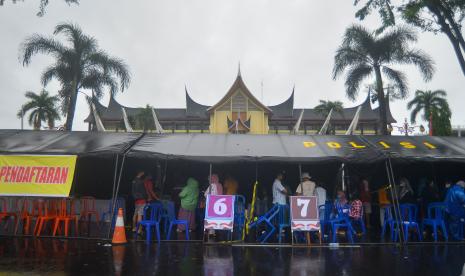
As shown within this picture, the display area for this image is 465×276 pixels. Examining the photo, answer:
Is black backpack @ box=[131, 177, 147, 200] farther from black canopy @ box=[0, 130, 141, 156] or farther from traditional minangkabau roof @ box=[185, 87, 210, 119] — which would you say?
traditional minangkabau roof @ box=[185, 87, 210, 119]

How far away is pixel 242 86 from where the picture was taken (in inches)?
1415

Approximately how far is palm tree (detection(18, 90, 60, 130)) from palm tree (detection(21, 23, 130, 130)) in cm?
1811

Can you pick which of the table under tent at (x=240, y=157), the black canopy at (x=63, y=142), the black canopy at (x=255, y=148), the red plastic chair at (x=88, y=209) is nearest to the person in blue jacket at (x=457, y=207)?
the table under tent at (x=240, y=157)

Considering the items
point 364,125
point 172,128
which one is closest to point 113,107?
point 172,128

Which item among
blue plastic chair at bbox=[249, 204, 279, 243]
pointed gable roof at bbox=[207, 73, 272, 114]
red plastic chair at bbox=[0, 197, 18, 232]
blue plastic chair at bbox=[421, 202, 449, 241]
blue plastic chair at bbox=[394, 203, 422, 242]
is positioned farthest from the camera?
pointed gable roof at bbox=[207, 73, 272, 114]

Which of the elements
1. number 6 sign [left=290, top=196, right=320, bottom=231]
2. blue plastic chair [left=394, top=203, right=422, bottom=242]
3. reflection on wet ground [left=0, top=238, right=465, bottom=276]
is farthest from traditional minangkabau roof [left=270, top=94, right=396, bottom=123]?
reflection on wet ground [left=0, top=238, right=465, bottom=276]

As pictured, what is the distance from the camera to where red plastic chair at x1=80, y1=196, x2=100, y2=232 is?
10217 millimetres

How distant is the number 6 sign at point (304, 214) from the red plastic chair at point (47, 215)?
5490mm

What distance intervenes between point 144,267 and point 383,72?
1867cm

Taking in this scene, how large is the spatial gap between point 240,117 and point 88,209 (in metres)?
26.6

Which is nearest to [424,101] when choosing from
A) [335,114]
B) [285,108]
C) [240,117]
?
[335,114]

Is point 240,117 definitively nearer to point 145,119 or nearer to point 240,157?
point 145,119

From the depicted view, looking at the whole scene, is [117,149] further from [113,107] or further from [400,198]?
[113,107]

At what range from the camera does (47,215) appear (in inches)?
365
